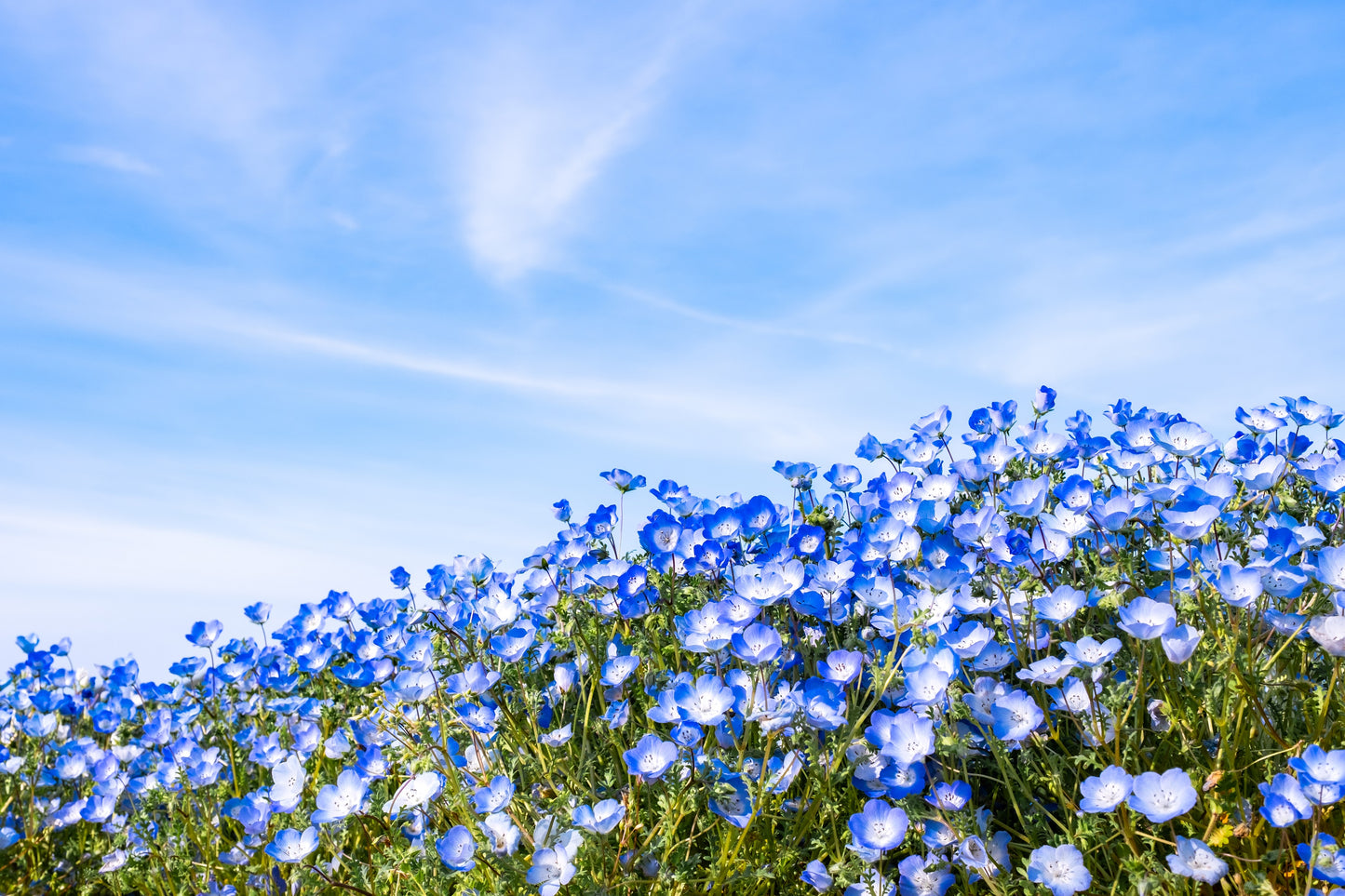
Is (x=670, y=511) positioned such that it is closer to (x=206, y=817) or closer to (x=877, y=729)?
(x=877, y=729)

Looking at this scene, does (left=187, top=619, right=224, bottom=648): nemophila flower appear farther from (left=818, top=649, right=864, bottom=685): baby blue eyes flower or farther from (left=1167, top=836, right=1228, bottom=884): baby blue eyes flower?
(left=1167, top=836, right=1228, bottom=884): baby blue eyes flower

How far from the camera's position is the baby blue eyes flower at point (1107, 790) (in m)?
2.28

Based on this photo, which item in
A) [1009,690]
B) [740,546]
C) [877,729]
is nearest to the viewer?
[877,729]

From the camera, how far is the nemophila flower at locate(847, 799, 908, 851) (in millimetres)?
2451

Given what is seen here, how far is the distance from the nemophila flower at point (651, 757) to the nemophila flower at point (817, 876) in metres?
0.40

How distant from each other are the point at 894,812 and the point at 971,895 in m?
0.30

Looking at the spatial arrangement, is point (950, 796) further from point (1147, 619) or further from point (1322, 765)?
point (1322, 765)

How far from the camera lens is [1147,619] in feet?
8.34

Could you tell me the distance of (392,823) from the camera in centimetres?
281

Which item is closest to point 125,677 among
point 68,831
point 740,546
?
point 68,831

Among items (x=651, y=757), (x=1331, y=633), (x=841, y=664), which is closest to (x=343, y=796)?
(x=651, y=757)

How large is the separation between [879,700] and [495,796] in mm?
971

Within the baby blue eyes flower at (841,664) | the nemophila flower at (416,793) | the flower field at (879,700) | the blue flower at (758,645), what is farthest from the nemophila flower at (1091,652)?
the nemophila flower at (416,793)

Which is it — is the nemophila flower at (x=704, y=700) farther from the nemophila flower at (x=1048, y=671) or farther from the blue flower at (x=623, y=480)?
the blue flower at (x=623, y=480)
